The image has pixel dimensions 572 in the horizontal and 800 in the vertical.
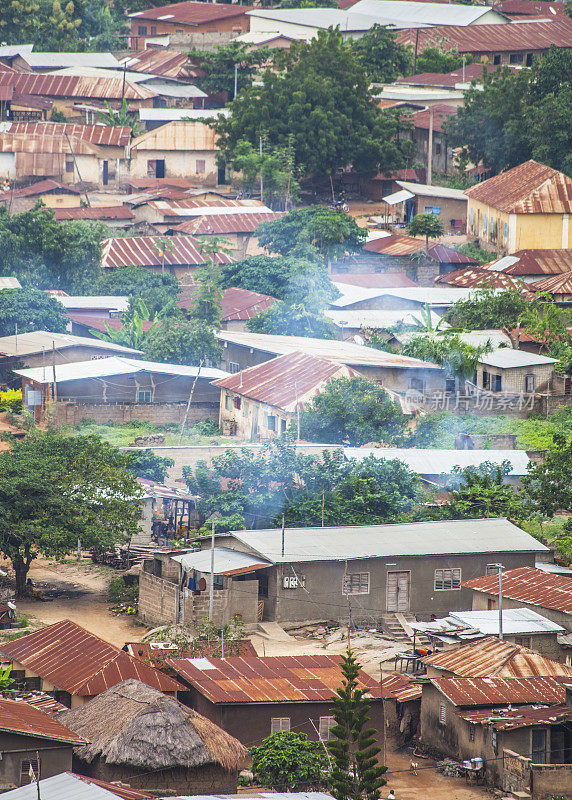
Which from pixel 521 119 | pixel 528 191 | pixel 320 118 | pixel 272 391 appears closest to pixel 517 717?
pixel 272 391

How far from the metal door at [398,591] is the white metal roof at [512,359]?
1235cm

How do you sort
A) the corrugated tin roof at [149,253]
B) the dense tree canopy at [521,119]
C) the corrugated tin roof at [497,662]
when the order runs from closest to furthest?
the corrugated tin roof at [497,662], the corrugated tin roof at [149,253], the dense tree canopy at [521,119]

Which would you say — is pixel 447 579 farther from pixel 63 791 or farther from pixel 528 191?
pixel 528 191

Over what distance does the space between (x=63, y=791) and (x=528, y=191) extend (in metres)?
38.8

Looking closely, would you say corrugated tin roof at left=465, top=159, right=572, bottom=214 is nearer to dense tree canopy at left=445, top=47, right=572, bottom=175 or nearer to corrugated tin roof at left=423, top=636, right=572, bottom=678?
dense tree canopy at left=445, top=47, right=572, bottom=175

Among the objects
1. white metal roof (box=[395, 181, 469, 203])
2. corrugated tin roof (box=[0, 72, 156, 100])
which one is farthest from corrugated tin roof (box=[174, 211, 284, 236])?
corrugated tin roof (box=[0, 72, 156, 100])

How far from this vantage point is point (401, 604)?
2762 cm

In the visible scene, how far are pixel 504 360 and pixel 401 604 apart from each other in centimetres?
1347

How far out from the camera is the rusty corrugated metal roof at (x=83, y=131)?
2362 inches

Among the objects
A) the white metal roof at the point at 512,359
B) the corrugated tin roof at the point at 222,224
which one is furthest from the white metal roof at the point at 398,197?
the white metal roof at the point at 512,359

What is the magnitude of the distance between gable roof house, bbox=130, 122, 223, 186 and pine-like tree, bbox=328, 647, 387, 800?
4226cm

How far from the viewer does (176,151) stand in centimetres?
6069

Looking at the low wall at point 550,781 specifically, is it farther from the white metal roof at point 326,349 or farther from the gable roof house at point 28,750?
the white metal roof at point 326,349

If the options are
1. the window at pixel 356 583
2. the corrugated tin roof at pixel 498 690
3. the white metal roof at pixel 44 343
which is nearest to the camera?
the corrugated tin roof at pixel 498 690
